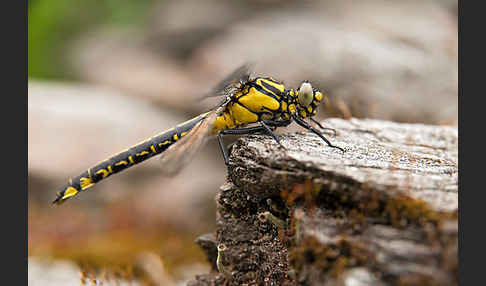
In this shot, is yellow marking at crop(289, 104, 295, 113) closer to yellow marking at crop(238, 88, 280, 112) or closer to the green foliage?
yellow marking at crop(238, 88, 280, 112)

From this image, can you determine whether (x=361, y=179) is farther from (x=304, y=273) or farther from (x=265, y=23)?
(x=265, y=23)

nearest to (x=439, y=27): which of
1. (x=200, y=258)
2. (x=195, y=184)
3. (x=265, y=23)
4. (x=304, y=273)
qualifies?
(x=265, y=23)

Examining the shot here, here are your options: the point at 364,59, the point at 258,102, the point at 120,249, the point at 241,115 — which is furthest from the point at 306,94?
the point at 120,249

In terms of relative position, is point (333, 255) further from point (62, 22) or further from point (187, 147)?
point (62, 22)

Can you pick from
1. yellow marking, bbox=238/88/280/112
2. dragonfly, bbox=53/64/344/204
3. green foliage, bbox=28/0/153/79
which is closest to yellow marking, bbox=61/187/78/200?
dragonfly, bbox=53/64/344/204

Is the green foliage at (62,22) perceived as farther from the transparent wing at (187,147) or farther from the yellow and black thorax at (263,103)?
the yellow and black thorax at (263,103)
